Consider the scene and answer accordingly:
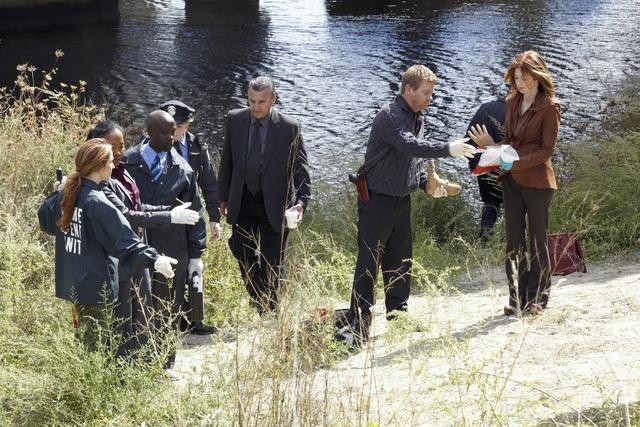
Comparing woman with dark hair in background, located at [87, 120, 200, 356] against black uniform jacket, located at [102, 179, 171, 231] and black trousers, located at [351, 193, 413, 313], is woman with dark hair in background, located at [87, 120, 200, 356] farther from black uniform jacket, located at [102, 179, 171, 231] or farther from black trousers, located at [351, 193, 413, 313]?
black trousers, located at [351, 193, 413, 313]

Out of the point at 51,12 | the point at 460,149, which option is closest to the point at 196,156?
the point at 460,149

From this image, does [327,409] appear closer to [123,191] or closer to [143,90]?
[123,191]

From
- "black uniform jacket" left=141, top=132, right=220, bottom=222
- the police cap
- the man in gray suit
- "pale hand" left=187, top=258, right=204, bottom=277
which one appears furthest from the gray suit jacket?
"pale hand" left=187, top=258, right=204, bottom=277

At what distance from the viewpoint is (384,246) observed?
598 cm

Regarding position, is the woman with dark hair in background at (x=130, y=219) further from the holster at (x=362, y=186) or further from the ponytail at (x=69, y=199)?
the holster at (x=362, y=186)

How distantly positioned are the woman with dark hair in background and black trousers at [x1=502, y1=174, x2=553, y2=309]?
184cm

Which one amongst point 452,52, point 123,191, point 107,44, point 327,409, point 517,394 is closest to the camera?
point 327,409

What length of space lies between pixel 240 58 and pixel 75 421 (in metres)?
16.7

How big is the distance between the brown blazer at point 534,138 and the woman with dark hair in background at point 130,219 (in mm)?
1870

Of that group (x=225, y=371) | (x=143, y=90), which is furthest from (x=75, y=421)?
(x=143, y=90)

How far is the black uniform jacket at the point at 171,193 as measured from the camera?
6023 millimetres

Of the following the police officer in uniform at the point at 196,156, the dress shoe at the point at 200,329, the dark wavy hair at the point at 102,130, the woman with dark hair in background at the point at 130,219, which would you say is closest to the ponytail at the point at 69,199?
the woman with dark hair in background at the point at 130,219

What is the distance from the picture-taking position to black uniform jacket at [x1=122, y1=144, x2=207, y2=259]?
19.8 feet

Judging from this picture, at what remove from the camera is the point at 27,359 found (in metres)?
5.53
